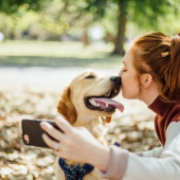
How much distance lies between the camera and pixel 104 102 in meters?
2.84

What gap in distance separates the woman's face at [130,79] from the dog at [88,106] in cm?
64

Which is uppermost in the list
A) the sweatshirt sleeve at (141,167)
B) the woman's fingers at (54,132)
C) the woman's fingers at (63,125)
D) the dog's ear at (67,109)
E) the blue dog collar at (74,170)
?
the woman's fingers at (63,125)

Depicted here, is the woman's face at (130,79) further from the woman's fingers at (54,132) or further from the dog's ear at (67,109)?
the dog's ear at (67,109)

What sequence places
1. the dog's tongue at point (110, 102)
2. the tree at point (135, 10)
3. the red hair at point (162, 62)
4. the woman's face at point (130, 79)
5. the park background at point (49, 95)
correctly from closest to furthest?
the red hair at point (162, 62) < the woman's face at point (130, 79) < the dog's tongue at point (110, 102) < the park background at point (49, 95) < the tree at point (135, 10)

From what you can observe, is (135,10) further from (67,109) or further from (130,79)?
(130,79)

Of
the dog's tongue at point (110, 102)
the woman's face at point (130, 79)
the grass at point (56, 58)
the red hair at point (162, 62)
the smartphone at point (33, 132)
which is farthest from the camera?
the grass at point (56, 58)

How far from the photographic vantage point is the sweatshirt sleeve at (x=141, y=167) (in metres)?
1.38

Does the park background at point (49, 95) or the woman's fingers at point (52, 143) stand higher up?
the woman's fingers at point (52, 143)

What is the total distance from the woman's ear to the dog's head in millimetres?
766

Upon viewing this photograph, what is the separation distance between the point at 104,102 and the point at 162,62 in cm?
106

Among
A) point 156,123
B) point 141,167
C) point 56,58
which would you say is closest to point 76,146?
point 141,167

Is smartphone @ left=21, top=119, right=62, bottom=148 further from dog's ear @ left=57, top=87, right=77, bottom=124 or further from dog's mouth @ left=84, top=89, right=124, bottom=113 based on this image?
dog's ear @ left=57, top=87, right=77, bottom=124

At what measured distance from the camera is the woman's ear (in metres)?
1.91

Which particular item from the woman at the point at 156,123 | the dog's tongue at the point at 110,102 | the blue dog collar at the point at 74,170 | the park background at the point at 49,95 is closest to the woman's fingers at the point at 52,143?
the woman at the point at 156,123
